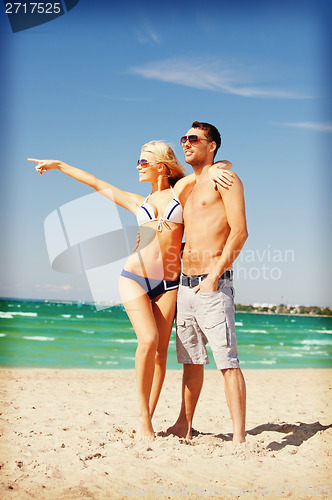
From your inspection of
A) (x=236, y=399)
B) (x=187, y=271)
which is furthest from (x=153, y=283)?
(x=236, y=399)

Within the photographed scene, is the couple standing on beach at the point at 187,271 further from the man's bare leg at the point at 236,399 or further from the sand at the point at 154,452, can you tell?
the sand at the point at 154,452

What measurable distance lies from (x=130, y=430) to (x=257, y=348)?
712 inches

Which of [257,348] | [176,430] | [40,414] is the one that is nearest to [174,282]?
[176,430]

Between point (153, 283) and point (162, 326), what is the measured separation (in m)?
0.38

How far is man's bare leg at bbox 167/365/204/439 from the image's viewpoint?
14.5 ft

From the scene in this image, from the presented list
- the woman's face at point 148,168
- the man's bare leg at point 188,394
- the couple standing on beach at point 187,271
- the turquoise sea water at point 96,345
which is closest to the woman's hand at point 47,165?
the couple standing on beach at point 187,271

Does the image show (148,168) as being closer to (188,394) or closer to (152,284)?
(152,284)

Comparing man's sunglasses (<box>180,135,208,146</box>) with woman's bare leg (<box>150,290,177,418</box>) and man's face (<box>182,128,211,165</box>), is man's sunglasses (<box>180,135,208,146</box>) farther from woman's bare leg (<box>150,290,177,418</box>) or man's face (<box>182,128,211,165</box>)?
woman's bare leg (<box>150,290,177,418</box>)

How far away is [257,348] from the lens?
22.1 meters

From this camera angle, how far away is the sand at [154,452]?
127 inches

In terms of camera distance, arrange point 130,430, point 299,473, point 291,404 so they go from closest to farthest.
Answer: point 299,473, point 130,430, point 291,404

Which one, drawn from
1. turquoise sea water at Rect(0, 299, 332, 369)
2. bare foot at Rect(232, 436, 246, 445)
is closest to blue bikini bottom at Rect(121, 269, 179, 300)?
bare foot at Rect(232, 436, 246, 445)

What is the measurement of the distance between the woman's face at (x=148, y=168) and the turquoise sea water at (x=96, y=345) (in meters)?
9.25

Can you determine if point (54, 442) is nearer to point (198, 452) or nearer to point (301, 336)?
point (198, 452)
